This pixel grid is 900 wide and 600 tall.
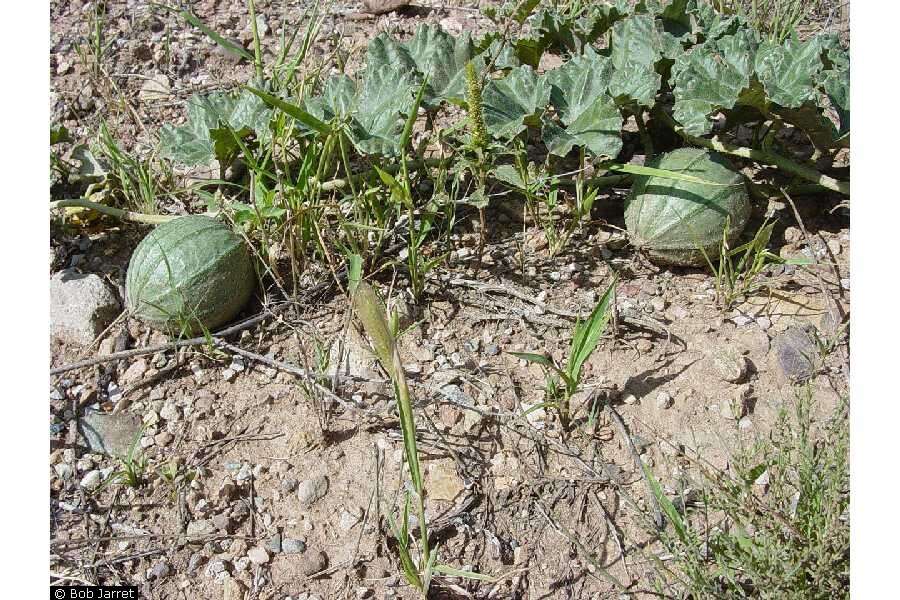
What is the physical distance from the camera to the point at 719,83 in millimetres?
2639

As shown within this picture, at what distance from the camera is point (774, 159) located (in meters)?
2.79

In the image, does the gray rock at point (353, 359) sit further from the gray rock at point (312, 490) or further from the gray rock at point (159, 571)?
the gray rock at point (159, 571)

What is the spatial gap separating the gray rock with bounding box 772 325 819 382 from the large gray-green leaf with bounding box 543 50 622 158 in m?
0.72

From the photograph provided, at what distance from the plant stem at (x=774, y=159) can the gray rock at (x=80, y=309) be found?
1.80 meters

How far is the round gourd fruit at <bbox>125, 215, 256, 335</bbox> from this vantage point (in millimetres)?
2551

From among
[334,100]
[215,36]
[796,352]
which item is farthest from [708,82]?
[215,36]

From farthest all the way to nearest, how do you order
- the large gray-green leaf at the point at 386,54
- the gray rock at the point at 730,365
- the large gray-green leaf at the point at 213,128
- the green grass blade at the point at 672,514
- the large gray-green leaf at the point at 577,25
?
the large gray-green leaf at the point at 577,25 → the large gray-green leaf at the point at 386,54 → the large gray-green leaf at the point at 213,128 → the gray rock at the point at 730,365 → the green grass blade at the point at 672,514

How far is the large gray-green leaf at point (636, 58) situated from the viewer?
8.82 feet

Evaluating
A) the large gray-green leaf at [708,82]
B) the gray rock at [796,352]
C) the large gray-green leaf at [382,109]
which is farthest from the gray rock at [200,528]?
the large gray-green leaf at [708,82]

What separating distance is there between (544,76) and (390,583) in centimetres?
154

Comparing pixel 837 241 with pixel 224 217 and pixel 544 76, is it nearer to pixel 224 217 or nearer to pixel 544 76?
pixel 544 76

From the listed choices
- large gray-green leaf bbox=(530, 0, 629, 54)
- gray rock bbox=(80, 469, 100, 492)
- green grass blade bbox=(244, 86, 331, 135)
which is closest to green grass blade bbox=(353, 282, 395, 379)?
green grass blade bbox=(244, 86, 331, 135)

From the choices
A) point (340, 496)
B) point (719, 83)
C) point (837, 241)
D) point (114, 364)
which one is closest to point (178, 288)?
point (114, 364)

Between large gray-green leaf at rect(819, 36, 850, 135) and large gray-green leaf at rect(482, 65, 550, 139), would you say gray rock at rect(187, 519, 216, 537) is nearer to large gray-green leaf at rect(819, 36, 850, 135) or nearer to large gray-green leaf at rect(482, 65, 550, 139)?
large gray-green leaf at rect(482, 65, 550, 139)
